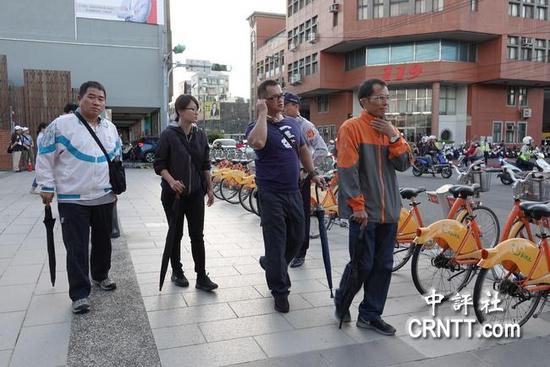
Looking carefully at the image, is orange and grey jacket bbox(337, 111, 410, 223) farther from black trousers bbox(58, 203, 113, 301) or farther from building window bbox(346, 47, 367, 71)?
building window bbox(346, 47, 367, 71)

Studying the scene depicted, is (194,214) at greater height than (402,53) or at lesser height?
lesser

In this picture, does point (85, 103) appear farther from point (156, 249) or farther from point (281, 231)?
point (156, 249)

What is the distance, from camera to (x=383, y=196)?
129 inches

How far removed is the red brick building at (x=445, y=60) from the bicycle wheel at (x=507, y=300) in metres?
34.1

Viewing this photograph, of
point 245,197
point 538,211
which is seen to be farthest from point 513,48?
A: point 538,211

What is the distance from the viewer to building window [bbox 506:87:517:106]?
3920cm

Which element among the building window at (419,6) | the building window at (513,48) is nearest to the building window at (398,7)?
the building window at (419,6)

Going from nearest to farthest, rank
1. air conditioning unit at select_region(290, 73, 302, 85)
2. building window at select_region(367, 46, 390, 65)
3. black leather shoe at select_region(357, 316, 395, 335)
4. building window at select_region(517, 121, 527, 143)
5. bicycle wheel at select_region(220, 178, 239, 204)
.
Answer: black leather shoe at select_region(357, 316, 395, 335)
bicycle wheel at select_region(220, 178, 239, 204)
building window at select_region(367, 46, 390, 65)
building window at select_region(517, 121, 527, 143)
air conditioning unit at select_region(290, 73, 302, 85)

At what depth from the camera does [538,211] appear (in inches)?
144

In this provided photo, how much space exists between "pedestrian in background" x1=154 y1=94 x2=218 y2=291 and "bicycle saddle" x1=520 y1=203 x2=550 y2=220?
2693 mm

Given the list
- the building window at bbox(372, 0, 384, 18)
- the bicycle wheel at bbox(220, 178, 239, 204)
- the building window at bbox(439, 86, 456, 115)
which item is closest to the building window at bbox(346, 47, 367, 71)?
the building window at bbox(372, 0, 384, 18)

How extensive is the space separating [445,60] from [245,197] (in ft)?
101

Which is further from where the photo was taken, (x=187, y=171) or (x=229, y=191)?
(x=229, y=191)

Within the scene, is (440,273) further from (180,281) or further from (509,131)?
(509,131)
